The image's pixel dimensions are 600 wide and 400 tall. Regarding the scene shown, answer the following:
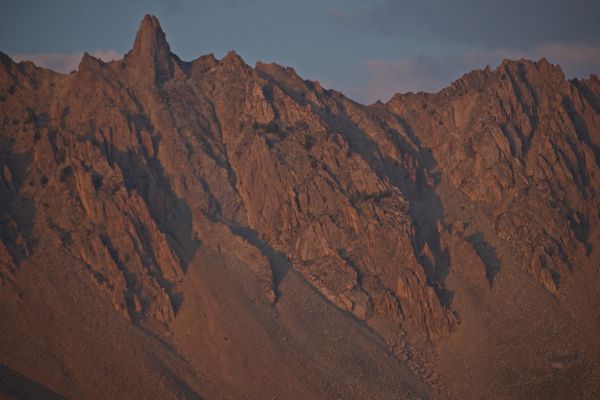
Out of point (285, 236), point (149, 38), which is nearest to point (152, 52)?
point (149, 38)

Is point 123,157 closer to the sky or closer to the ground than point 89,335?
closer to the sky

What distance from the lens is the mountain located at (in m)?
85.9

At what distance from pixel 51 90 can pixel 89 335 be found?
117 feet

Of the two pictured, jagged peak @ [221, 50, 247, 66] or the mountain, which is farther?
jagged peak @ [221, 50, 247, 66]

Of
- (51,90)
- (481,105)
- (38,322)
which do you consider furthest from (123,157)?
(481,105)

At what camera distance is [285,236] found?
101 m

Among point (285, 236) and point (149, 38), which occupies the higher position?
point (149, 38)

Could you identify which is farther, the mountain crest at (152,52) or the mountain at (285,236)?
the mountain crest at (152,52)

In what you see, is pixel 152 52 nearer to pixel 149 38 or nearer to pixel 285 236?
pixel 149 38

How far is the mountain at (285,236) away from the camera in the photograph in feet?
282

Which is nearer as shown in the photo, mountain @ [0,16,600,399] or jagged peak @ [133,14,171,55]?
mountain @ [0,16,600,399]

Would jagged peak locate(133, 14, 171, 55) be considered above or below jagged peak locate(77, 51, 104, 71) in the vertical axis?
above

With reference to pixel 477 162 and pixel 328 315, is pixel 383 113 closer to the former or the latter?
pixel 477 162

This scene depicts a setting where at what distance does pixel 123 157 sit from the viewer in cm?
10131
